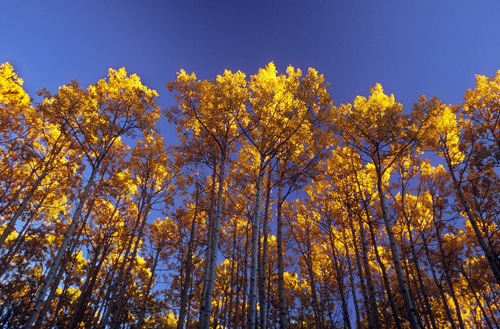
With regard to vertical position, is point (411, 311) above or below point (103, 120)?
below

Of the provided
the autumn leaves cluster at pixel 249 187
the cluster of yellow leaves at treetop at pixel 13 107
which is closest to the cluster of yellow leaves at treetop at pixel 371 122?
the autumn leaves cluster at pixel 249 187

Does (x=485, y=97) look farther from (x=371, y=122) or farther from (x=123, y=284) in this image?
(x=123, y=284)

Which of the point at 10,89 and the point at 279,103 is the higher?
the point at 10,89

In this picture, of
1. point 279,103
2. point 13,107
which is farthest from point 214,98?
point 13,107

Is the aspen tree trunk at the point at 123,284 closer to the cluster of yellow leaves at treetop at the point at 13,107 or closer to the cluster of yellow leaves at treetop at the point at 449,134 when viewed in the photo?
the cluster of yellow leaves at treetop at the point at 13,107

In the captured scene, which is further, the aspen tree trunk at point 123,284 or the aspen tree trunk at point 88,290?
the aspen tree trunk at point 123,284

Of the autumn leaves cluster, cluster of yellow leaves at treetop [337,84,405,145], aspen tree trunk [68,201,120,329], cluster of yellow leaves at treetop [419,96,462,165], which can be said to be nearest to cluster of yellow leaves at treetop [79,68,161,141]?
the autumn leaves cluster

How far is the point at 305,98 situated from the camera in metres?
7.89

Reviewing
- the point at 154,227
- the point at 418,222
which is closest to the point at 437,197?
the point at 418,222

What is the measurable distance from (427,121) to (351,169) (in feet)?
11.1

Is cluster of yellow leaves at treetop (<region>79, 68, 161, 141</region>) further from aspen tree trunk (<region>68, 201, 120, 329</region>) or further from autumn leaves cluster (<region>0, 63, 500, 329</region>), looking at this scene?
aspen tree trunk (<region>68, 201, 120, 329</region>)

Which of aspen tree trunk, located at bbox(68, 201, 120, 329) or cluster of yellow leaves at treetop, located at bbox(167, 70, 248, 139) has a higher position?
cluster of yellow leaves at treetop, located at bbox(167, 70, 248, 139)

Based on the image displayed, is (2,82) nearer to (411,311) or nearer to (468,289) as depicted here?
(411,311)

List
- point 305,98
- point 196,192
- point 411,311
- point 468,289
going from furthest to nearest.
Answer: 1. point 468,289
2. point 196,192
3. point 305,98
4. point 411,311
